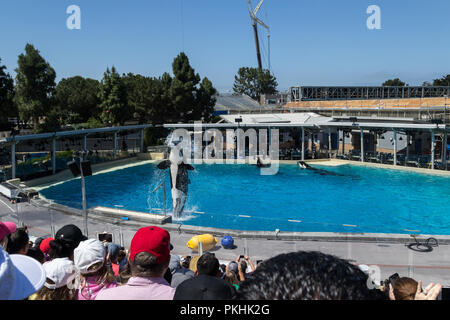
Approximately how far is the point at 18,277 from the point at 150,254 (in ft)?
3.19

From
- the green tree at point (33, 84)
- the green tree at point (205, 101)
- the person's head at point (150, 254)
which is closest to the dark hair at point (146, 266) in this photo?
the person's head at point (150, 254)

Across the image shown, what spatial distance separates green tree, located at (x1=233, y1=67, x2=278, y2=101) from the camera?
85.6 meters

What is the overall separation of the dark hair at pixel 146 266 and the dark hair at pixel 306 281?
153 cm

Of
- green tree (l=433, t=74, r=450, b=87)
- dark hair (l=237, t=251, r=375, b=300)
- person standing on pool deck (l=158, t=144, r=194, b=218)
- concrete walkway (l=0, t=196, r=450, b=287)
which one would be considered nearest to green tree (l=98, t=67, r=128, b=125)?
person standing on pool deck (l=158, t=144, r=194, b=218)

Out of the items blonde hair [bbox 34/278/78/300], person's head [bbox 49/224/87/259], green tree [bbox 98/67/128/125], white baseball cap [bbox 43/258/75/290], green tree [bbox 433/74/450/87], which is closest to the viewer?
blonde hair [bbox 34/278/78/300]

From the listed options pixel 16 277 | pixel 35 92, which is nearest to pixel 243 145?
pixel 35 92

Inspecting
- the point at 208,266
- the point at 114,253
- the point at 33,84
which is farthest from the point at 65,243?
the point at 33,84

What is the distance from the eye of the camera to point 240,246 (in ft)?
34.3

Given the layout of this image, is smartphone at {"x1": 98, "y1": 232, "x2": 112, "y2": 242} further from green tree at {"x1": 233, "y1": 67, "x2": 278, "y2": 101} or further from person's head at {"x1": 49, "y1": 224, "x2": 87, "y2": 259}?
green tree at {"x1": 233, "y1": 67, "x2": 278, "y2": 101}

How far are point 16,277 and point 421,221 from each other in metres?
18.0

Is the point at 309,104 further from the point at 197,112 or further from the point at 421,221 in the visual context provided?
the point at 421,221

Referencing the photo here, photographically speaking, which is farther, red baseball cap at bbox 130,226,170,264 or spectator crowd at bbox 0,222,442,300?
red baseball cap at bbox 130,226,170,264

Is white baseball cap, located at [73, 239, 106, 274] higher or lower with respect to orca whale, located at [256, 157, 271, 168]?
higher

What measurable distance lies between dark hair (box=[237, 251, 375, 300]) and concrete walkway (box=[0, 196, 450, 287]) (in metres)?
7.35
